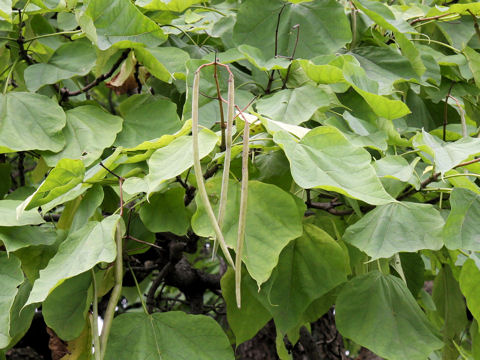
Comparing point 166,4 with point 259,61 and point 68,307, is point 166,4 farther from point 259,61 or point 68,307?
point 68,307

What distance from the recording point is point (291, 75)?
0.90 m

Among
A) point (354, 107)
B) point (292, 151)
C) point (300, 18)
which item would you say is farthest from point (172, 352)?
point (300, 18)

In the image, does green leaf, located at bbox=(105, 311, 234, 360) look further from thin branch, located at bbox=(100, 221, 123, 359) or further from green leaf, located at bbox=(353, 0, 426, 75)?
green leaf, located at bbox=(353, 0, 426, 75)

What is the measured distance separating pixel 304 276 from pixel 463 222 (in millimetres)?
209

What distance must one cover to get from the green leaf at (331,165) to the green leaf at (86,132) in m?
0.34

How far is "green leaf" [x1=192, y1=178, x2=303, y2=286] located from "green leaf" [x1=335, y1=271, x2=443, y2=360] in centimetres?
16

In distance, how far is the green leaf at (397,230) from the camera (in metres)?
0.72

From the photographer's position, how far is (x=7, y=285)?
2.44 ft

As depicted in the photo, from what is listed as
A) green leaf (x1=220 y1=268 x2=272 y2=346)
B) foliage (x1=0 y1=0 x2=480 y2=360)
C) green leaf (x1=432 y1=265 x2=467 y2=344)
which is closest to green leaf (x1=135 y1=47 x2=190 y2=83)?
foliage (x1=0 y1=0 x2=480 y2=360)

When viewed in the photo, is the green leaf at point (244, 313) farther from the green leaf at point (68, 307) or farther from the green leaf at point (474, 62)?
the green leaf at point (474, 62)

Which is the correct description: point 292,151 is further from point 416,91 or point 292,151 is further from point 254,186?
point 416,91

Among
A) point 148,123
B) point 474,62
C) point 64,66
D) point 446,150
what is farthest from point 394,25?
point 64,66

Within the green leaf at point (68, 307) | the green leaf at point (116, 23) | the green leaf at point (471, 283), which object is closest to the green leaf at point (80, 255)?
the green leaf at point (68, 307)

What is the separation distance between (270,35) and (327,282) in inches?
17.3
